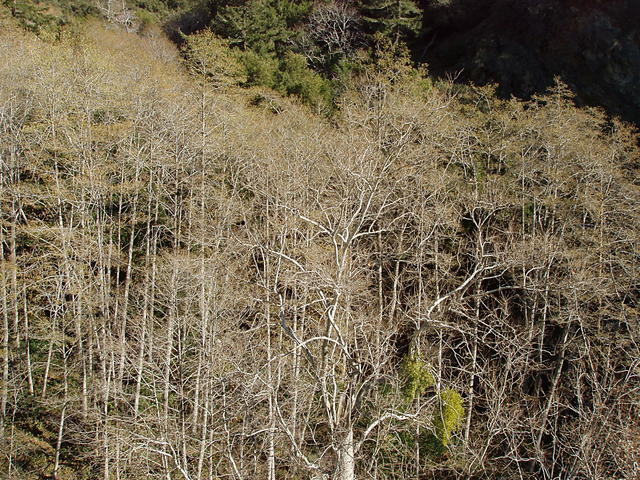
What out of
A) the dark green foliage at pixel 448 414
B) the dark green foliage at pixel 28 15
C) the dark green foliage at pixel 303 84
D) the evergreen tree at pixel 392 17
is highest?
the evergreen tree at pixel 392 17

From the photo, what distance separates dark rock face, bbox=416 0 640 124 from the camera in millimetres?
24062

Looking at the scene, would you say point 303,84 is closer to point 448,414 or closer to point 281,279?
point 281,279

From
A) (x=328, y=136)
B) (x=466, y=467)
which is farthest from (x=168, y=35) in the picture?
(x=466, y=467)

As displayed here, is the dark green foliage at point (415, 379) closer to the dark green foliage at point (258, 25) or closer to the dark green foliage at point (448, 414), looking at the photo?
the dark green foliage at point (448, 414)

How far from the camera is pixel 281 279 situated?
16.0m

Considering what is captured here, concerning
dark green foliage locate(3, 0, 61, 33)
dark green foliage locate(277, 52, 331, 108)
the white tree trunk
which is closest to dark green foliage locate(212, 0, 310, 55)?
dark green foliage locate(277, 52, 331, 108)

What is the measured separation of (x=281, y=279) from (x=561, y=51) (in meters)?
19.8

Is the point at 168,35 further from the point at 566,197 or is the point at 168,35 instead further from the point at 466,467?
the point at 466,467

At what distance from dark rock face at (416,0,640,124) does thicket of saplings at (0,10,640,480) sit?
6251 millimetres

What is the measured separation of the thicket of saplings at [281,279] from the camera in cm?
1380

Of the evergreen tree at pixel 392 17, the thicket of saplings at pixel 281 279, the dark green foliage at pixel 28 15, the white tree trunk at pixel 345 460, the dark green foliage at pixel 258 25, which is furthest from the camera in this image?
the dark green foliage at pixel 258 25

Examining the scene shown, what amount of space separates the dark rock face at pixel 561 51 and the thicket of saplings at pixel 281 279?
625 cm

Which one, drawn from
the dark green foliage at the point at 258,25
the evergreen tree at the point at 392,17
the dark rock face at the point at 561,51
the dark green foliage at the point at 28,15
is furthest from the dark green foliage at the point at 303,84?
the dark green foliage at the point at 28,15

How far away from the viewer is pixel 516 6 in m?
28.0
